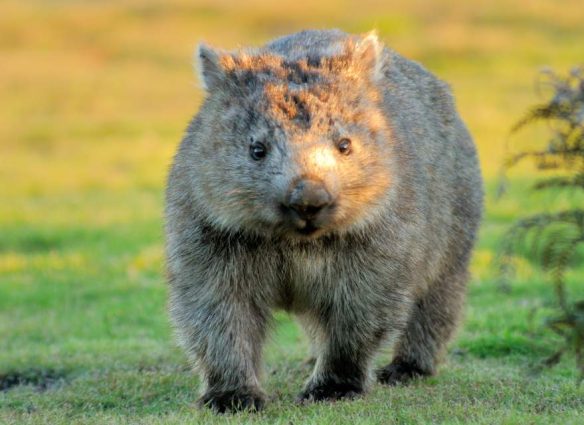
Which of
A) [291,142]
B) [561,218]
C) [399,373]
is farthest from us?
[399,373]

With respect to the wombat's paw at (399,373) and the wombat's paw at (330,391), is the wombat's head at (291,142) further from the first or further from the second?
the wombat's paw at (399,373)

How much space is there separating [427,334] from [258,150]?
2.51 metres

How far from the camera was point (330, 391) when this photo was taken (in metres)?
6.77

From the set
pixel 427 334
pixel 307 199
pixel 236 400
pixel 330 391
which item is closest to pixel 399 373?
pixel 427 334

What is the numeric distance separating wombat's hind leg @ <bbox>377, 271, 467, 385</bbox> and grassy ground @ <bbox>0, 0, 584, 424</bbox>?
202mm

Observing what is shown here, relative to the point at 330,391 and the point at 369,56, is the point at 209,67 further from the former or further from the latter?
the point at 330,391

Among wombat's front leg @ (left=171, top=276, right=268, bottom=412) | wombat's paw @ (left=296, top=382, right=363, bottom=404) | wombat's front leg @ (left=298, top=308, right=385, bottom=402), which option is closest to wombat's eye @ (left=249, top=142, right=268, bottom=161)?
wombat's front leg @ (left=171, top=276, right=268, bottom=412)

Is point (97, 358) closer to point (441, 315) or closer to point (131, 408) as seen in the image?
point (131, 408)

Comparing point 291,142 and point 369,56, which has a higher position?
point 369,56

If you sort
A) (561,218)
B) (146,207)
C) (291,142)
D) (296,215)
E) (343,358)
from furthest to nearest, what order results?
(146,207) → (343,358) → (291,142) → (296,215) → (561,218)

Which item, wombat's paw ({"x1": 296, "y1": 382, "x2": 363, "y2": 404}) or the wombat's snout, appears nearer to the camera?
the wombat's snout

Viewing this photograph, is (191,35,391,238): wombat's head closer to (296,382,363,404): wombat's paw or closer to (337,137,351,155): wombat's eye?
(337,137,351,155): wombat's eye

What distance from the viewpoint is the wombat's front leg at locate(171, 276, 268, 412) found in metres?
6.52

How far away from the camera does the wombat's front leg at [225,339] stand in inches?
257
